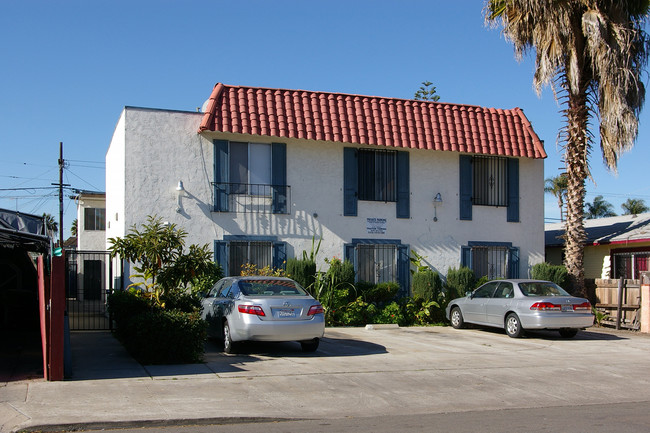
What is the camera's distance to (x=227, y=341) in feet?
42.1

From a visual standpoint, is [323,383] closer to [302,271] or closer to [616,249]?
[302,271]

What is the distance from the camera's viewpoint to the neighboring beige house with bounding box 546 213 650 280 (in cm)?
2097

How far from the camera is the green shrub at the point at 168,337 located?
1149 centimetres

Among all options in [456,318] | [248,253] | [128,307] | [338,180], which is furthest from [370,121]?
[128,307]

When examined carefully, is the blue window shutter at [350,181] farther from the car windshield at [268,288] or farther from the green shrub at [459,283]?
the car windshield at [268,288]

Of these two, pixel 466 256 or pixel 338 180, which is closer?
pixel 338 180

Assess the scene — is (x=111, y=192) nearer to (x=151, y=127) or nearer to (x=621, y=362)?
(x=151, y=127)

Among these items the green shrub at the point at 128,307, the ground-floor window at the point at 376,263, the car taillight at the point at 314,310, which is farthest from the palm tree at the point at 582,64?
the green shrub at the point at 128,307

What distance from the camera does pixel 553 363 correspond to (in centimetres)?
1265

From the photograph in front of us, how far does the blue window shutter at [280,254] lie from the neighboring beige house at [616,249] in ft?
29.8

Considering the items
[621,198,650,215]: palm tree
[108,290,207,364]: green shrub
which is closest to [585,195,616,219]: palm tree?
[621,198,650,215]: palm tree

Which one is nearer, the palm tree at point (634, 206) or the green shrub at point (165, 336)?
the green shrub at point (165, 336)

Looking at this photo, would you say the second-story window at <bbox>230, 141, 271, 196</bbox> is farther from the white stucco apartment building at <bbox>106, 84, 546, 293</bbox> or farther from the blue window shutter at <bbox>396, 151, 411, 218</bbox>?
the blue window shutter at <bbox>396, 151, 411, 218</bbox>

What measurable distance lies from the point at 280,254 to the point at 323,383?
29.3ft
